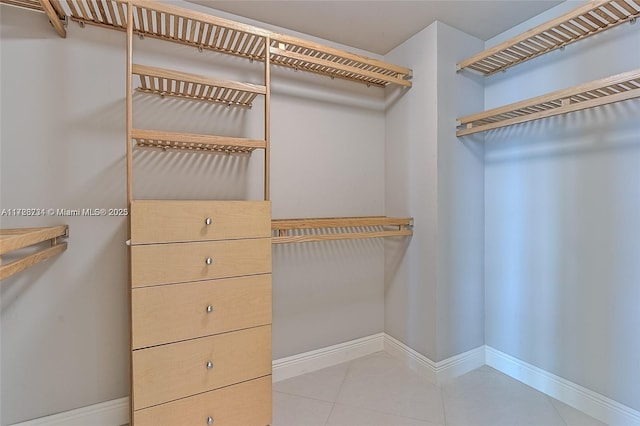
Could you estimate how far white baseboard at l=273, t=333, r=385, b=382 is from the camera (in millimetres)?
1896

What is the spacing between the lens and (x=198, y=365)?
4.13ft

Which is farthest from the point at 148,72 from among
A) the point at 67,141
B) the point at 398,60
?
the point at 398,60

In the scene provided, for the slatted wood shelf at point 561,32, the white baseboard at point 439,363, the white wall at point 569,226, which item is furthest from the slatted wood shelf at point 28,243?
the white wall at point 569,226

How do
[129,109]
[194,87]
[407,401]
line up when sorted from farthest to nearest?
[407,401], [194,87], [129,109]

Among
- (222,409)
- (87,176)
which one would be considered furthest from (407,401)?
(87,176)

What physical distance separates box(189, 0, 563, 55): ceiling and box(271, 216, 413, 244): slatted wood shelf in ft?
3.75

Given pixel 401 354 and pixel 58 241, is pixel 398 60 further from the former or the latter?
pixel 58 241

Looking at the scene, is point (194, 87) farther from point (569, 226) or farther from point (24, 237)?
point (569, 226)

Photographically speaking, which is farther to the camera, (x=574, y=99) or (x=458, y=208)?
(x=458, y=208)

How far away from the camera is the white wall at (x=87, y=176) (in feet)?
4.42

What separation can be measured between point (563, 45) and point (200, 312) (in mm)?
2115

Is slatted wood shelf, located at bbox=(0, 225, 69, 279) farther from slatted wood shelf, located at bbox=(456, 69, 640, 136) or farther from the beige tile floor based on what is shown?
slatted wood shelf, located at bbox=(456, 69, 640, 136)

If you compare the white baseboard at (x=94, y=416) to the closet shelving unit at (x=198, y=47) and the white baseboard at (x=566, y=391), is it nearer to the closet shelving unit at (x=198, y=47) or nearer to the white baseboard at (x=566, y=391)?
the closet shelving unit at (x=198, y=47)

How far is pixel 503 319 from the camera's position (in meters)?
1.96
